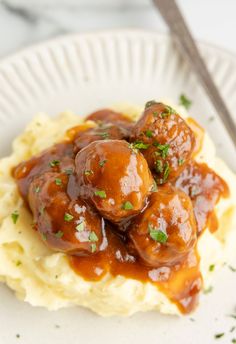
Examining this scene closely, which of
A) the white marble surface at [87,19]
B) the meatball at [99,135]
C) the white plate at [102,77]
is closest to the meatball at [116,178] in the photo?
the meatball at [99,135]

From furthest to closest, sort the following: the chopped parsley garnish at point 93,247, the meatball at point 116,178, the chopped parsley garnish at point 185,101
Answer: the chopped parsley garnish at point 185,101 → the chopped parsley garnish at point 93,247 → the meatball at point 116,178

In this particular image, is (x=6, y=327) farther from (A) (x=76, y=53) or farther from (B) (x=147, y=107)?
(A) (x=76, y=53)

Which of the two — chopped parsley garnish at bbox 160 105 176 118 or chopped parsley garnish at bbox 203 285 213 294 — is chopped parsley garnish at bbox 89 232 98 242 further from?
chopped parsley garnish at bbox 203 285 213 294

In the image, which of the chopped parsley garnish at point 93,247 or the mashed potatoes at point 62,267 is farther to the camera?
the mashed potatoes at point 62,267

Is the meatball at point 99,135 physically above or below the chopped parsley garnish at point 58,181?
above

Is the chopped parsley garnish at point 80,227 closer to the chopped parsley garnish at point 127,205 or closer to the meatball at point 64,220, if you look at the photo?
the meatball at point 64,220
